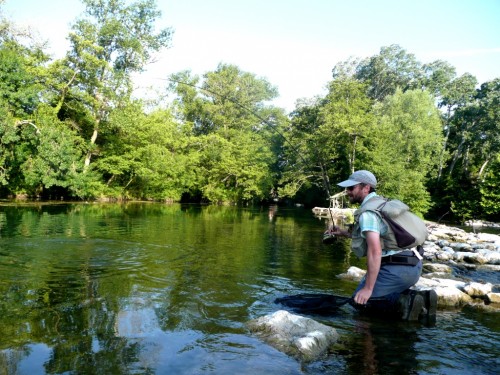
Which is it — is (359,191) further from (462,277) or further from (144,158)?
(144,158)

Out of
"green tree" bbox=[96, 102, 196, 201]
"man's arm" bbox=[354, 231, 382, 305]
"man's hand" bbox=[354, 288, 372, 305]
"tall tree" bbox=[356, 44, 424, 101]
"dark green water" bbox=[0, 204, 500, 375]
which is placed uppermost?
"tall tree" bbox=[356, 44, 424, 101]

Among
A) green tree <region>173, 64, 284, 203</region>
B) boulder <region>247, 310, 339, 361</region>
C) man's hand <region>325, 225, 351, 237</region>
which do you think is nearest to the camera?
boulder <region>247, 310, 339, 361</region>

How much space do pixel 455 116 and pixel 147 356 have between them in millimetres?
45837

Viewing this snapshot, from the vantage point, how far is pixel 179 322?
533 cm

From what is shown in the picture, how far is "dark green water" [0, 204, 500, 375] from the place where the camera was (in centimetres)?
407

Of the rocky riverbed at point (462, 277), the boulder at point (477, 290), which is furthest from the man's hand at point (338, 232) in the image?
the boulder at point (477, 290)

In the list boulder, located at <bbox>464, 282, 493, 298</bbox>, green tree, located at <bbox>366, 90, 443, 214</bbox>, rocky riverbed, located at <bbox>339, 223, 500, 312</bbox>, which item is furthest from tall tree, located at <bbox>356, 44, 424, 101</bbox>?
boulder, located at <bbox>464, 282, 493, 298</bbox>

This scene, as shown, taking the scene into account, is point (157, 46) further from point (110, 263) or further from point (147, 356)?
point (147, 356)

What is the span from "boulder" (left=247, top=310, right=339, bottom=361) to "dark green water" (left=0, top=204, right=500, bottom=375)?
13 cm

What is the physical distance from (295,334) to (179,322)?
5.18ft

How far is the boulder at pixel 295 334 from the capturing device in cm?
435

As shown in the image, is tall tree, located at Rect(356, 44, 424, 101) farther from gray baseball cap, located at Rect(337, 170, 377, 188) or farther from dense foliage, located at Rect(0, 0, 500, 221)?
gray baseball cap, located at Rect(337, 170, 377, 188)

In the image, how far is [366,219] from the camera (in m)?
4.65

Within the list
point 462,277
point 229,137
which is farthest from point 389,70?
point 462,277
